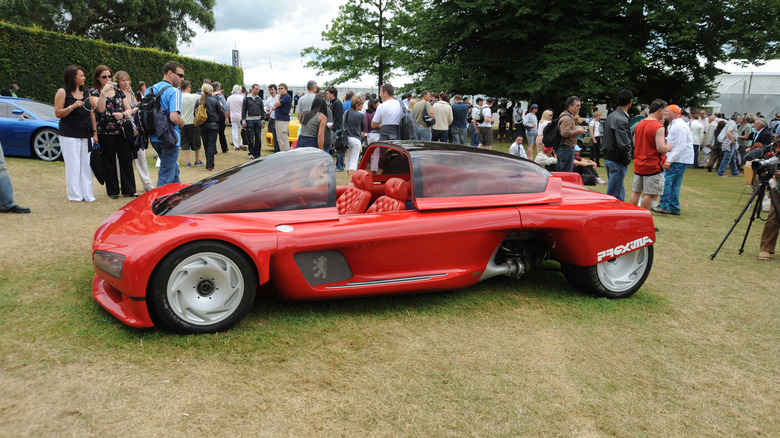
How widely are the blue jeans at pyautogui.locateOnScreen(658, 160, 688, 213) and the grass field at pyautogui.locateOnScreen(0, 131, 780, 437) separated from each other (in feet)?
14.6

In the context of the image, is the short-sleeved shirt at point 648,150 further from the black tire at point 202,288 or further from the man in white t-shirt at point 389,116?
the black tire at point 202,288

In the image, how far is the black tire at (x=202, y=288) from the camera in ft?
10.2

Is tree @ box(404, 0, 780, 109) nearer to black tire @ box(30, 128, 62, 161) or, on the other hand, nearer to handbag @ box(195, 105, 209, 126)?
handbag @ box(195, 105, 209, 126)

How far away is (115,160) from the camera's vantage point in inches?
286

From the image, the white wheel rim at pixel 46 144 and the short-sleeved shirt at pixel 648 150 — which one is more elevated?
the short-sleeved shirt at pixel 648 150

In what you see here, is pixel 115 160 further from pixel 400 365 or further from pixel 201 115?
pixel 400 365

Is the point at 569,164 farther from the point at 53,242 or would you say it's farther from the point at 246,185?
the point at 53,242

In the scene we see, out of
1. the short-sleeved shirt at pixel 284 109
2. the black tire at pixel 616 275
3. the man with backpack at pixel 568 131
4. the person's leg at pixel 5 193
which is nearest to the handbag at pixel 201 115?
the short-sleeved shirt at pixel 284 109

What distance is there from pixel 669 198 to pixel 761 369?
250 inches

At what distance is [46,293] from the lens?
371 cm

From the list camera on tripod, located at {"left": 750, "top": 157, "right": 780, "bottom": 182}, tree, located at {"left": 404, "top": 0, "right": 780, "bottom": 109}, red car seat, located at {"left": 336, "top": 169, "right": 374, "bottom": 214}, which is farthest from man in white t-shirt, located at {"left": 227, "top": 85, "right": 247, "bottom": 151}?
tree, located at {"left": 404, "top": 0, "right": 780, "bottom": 109}

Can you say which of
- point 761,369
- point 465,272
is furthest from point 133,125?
point 761,369

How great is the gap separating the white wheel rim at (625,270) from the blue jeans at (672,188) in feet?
16.5

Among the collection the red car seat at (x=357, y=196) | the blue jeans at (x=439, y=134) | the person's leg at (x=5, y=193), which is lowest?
the person's leg at (x=5, y=193)
